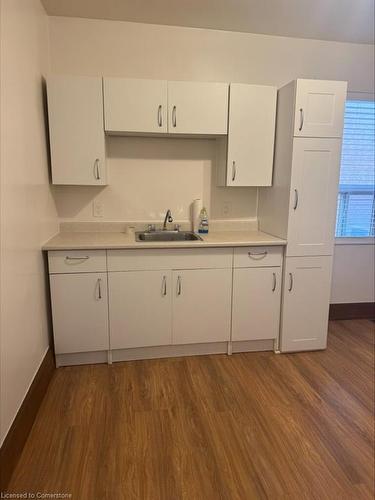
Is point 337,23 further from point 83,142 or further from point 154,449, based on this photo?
point 154,449

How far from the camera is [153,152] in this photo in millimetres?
2973

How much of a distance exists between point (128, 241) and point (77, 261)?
1.28ft

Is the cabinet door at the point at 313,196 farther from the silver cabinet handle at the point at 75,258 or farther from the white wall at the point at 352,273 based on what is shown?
the silver cabinet handle at the point at 75,258

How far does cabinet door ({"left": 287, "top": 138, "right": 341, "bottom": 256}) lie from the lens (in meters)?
2.56

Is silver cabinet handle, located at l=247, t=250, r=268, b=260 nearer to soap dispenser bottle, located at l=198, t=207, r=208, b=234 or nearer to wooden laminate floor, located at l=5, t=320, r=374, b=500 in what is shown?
soap dispenser bottle, located at l=198, t=207, r=208, b=234

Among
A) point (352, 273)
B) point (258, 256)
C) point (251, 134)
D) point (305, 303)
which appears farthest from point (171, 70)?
point (352, 273)

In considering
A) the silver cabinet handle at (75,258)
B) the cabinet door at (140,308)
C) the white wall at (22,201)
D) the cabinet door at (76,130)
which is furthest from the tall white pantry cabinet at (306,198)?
the white wall at (22,201)

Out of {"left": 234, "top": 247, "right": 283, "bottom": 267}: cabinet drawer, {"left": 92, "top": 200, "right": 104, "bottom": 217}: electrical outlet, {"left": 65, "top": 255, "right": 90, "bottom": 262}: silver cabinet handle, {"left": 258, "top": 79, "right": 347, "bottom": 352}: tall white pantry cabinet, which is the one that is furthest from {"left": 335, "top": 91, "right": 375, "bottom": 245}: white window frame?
{"left": 65, "top": 255, "right": 90, "bottom": 262}: silver cabinet handle

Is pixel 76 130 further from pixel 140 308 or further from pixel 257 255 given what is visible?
pixel 257 255

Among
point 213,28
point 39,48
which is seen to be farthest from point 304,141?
point 39,48

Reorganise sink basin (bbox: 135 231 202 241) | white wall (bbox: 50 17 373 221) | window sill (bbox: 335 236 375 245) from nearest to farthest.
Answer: white wall (bbox: 50 17 373 221) < sink basin (bbox: 135 231 202 241) < window sill (bbox: 335 236 375 245)

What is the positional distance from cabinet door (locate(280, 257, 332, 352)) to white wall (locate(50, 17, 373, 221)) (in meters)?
0.78

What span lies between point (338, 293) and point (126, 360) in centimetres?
223

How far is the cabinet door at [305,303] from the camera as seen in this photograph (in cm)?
271
